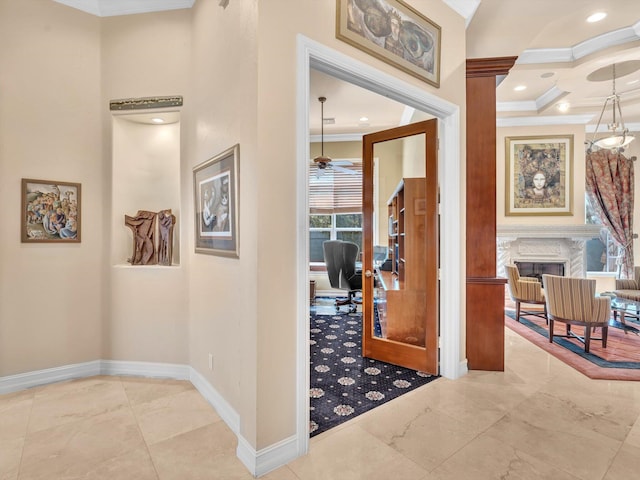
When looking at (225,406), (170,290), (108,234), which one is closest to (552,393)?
(225,406)

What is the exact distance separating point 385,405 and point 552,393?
4.69 feet

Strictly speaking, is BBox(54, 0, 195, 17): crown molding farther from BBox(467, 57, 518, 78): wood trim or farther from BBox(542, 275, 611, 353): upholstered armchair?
BBox(542, 275, 611, 353): upholstered armchair

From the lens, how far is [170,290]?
9.28 feet

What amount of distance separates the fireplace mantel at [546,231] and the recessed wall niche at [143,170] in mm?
5788

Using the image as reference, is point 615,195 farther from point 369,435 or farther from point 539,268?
point 369,435

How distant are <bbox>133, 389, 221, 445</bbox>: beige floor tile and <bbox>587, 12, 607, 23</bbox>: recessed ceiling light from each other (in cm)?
516

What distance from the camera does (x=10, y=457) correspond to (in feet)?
5.92

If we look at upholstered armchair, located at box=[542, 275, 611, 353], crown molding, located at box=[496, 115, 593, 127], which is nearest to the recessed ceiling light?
upholstered armchair, located at box=[542, 275, 611, 353]

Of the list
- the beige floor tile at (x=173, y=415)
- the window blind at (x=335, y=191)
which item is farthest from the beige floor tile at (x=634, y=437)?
the window blind at (x=335, y=191)

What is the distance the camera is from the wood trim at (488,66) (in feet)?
9.80

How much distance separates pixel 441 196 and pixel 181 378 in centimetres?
281

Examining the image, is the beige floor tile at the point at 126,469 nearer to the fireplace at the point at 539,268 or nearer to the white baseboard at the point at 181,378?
the white baseboard at the point at 181,378

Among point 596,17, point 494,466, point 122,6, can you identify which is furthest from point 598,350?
point 122,6

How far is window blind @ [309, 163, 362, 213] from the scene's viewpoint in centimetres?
639
